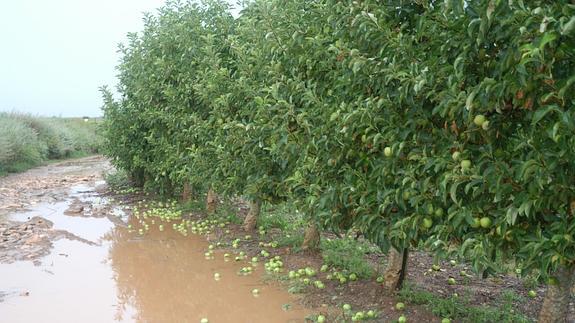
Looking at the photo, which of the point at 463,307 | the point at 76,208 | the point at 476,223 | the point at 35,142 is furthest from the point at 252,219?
the point at 35,142

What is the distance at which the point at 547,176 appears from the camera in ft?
9.70

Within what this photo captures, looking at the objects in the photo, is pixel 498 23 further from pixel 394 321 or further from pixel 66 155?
pixel 66 155

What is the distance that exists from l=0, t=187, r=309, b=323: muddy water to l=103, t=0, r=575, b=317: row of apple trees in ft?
4.63

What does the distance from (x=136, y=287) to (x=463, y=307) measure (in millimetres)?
4079

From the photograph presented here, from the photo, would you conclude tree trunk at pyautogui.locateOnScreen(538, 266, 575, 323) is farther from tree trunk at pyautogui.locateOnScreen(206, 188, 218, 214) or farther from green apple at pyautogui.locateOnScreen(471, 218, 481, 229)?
tree trunk at pyautogui.locateOnScreen(206, 188, 218, 214)

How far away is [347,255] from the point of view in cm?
755

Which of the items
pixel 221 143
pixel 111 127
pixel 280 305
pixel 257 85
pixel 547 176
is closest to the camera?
pixel 547 176

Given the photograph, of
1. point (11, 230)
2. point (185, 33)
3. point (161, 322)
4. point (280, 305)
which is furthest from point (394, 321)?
point (11, 230)

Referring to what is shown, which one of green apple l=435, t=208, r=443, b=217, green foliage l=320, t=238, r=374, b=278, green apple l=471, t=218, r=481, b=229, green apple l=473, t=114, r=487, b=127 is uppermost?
green apple l=473, t=114, r=487, b=127

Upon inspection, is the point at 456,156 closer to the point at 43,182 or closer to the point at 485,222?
Result: the point at 485,222

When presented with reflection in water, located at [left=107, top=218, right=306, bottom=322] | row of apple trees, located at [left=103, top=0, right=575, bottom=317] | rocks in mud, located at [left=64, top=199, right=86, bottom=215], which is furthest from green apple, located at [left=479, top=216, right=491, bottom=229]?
rocks in mud, located at [left=64, top=199, right=86, bottom=215]

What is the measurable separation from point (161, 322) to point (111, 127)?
8802mm

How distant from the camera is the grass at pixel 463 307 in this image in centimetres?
519

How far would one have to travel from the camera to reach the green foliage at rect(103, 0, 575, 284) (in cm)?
297
